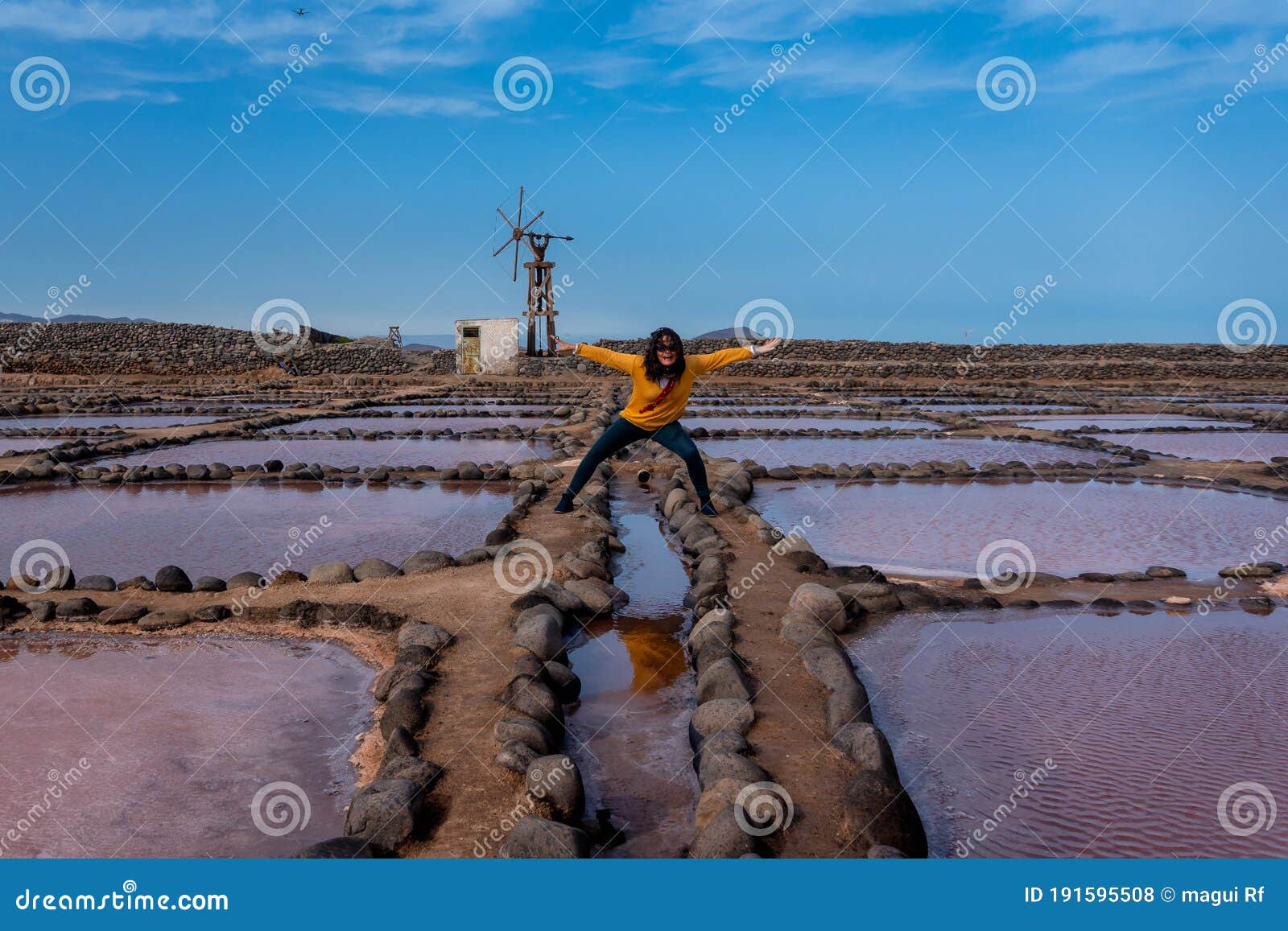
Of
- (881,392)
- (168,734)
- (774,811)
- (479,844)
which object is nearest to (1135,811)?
(774,811)

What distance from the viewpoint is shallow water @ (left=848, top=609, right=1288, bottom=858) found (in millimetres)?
3775

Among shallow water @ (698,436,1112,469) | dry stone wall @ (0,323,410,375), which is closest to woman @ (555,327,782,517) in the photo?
shallow water @ (698,436,1112,469)

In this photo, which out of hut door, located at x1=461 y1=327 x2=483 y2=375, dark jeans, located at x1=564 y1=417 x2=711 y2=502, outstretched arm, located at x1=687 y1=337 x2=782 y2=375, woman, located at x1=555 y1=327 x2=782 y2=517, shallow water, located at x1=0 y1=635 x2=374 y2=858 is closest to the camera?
shallow water, located at x1=0 y1=635 x2=374 y2=858

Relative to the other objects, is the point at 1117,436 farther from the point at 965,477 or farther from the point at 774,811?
the point at 774,811

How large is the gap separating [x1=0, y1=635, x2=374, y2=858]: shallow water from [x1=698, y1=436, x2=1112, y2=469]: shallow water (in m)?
9.53

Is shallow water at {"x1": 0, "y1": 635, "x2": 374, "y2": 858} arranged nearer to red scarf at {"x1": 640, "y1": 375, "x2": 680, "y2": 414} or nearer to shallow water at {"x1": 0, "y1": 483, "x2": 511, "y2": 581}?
shallow water at {"x1": 0, "y1": 483, "x2": 511, "y2": 581}

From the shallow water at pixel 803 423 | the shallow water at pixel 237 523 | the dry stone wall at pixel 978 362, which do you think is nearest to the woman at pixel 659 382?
the shallow water at pixel 237 523

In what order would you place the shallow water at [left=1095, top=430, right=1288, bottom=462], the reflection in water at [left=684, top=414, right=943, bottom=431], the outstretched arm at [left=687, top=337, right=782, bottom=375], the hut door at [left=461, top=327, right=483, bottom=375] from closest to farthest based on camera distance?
the outstretched arm at [left=687, top=337, right=782, bottom=375] < the shallow water at [left=1095, top=430, right=1288, bottom=462] < the reflection in water at [left=684, top=414, right=943, bottom=431] < the hut door at [left=461, top=327, right=483, bottom=375]

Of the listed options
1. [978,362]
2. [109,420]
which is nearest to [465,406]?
[109,420]

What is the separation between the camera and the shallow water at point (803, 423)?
2084 centimetres

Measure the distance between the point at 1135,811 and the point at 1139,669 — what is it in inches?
76.6

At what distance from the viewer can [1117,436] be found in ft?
63.2

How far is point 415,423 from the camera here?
847 inches

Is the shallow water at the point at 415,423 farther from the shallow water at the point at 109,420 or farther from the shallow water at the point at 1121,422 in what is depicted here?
the shallow water at the point at 1121,422
